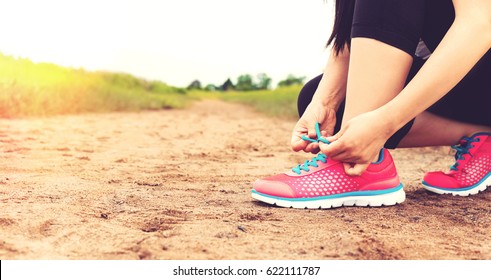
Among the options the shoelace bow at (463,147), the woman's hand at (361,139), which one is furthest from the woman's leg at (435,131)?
the woman's hand at (361,139)

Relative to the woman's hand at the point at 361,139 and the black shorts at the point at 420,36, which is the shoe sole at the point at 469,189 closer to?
the black shorts at the point at 420,36

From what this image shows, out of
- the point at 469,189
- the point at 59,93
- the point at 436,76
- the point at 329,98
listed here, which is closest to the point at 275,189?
the point at 329,98

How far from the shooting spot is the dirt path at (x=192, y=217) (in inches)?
48.6

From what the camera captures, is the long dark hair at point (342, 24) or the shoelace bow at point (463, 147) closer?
the long dark hair at point (342, 24)

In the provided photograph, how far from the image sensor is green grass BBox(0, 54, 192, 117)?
16.5 feet

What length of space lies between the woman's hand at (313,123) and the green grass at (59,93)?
A: 12.1 feet

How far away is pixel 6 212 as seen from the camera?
150cm

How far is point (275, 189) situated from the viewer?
5.53ft

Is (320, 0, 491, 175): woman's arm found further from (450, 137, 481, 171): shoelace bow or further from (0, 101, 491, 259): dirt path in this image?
(450, 137, 481, 171): shoelace bow

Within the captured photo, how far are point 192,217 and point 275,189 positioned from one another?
307mm

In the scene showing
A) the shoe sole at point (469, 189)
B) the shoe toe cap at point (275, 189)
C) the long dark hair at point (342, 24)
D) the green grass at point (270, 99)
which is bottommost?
the green grass at point (270, 99)

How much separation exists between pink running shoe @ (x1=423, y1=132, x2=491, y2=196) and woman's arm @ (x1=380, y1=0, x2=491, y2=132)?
58 cm

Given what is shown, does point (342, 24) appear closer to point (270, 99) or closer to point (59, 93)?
point (59, 93)
